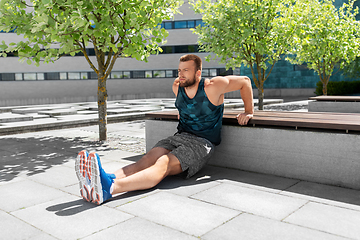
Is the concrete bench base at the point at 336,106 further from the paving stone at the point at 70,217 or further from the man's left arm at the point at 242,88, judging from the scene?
the paving stone at the point at 70,217

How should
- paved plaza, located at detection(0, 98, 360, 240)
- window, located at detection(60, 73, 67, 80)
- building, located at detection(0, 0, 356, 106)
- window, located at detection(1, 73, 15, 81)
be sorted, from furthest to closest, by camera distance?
window, located at detection(60, 73, 67, 80) → building, located at detection(0, 0, 356, 106) → window, located at detection(1, 73, 15, 81) → paved plaza, located at detection(0, 98, 360, 240)

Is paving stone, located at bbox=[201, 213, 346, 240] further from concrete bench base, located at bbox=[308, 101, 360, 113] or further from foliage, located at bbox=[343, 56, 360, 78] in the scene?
foliage, located at bbox=[343, 56, 360, 78]

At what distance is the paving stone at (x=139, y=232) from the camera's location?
2.88 metres

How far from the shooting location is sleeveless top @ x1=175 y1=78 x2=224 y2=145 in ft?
14.9

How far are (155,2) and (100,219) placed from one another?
5.32 meters

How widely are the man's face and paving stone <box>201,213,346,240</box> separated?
2.03 meters

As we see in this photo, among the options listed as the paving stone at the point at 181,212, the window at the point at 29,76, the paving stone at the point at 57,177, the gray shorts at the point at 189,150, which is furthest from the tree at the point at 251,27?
the window at the point at 29,76

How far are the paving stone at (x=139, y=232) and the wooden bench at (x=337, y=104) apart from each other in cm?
987

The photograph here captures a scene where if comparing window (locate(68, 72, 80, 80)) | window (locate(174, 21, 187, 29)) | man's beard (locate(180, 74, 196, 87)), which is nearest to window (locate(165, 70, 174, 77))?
window (locate(174, 21, 187, 29))

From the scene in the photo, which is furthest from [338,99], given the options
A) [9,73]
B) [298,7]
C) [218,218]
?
[9,73]

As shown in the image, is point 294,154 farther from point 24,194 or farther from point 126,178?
point 24,194

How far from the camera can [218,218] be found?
325 centimetres

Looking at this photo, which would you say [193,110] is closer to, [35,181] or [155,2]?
[35,181]

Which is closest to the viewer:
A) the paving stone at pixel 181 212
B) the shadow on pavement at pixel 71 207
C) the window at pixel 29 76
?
the paving stone at pixel 181 212
